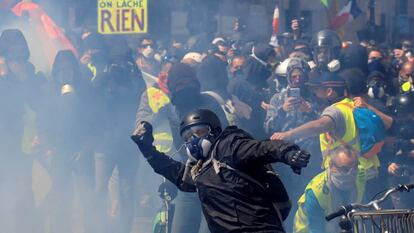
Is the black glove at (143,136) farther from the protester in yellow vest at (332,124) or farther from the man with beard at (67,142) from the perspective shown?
the man with beard at (67,142)

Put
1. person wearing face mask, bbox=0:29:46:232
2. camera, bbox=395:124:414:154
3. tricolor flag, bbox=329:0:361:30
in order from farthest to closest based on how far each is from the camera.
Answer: tricolor flag, bbox=329:0:361:30 < person wearing face mask, bbox=0:29:46:232 < camera, bbox=395:124:414:154

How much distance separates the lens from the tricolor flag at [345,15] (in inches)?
715

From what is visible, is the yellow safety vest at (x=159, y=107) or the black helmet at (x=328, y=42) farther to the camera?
the black helmet at (x=328, y=42)

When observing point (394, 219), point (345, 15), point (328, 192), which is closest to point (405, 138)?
point (328, 192)

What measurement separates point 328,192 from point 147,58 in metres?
5.31

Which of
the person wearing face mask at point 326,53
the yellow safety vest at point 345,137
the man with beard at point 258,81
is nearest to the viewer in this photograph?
the yellow safety vest at point 345,137

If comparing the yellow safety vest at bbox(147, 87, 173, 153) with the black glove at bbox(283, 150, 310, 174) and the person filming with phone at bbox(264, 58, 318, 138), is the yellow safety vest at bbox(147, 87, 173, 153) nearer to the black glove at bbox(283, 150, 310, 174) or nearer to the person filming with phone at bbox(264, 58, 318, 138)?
the person filming with phone at bbox(264, 58, 318, 138)

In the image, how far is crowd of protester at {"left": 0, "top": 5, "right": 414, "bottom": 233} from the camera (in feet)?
33.4

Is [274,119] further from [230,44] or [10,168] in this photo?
[230,44]

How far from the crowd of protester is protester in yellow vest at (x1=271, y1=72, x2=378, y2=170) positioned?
2cm

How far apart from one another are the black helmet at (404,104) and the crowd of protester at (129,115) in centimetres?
1

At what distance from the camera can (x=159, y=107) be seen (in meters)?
10.9

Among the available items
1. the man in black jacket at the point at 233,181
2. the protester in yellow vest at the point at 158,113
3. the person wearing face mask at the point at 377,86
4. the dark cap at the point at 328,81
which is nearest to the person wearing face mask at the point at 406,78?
the person wearing face mask at the point at 377,86

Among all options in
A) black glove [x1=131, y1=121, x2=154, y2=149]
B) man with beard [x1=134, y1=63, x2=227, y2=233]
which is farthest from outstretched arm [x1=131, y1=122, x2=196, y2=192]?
man with beard [x1=134, y1=63, x2=227, y2=233]
